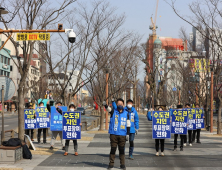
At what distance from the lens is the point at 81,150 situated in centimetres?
1534

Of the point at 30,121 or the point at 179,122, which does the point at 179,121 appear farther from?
the point at 30,121

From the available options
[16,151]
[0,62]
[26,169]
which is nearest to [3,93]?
[16,151]

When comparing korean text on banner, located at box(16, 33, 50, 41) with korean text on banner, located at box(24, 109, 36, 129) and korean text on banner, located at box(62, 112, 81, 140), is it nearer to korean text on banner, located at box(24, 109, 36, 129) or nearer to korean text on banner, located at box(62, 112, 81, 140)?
korean text on banner, located at box(62, 112, 81, 140)

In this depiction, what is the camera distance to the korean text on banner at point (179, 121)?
1577 cm

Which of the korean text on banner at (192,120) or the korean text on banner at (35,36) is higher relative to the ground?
the korean text on banner at (35,36)

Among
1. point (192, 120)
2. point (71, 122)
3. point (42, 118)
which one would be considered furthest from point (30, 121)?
point (192, 120)

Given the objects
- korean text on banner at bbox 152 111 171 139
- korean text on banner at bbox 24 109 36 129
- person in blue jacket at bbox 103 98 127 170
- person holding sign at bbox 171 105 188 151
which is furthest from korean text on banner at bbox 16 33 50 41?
korean text on banner at bbox 24 109 36 129

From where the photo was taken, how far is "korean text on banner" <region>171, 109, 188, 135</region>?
15773 mm

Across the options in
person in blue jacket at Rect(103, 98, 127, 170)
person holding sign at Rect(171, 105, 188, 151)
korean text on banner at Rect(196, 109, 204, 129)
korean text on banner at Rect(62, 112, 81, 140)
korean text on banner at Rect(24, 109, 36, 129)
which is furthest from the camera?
korean text on banner at Rect(196, 109, 204, 129)

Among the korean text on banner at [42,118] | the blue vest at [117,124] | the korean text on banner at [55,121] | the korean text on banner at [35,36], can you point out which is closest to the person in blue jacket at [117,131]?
the blue vest at [117,124]

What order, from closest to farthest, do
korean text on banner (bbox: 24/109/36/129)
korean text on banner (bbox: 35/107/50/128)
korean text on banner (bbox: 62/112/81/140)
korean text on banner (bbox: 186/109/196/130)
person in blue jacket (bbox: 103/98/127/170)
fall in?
person in blue jacket (bbox: 103/98/127/170), korean text on banner (bbox: 62/112/81/140), korean text on banner (bbox: 186/109/196/130), korean text on banner (bbox: 35/107/50/128), korean text on banner (bbox: 24/109/36/129)

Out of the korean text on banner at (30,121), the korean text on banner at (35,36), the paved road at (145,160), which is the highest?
the korean text on banner at (35,36)

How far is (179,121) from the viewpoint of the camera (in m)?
16.0

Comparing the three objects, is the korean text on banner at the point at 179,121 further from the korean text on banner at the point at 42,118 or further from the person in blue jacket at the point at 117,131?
the korean text on banner at the point at 42,118
